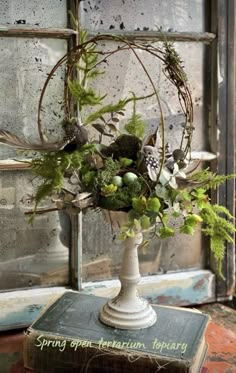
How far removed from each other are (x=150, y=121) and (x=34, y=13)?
0.38 meters

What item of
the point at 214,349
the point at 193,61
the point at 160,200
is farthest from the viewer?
the point at 193,61

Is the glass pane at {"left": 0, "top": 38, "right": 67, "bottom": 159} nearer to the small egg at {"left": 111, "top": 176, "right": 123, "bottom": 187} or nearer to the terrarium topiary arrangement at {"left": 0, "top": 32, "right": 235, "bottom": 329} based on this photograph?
the terrarium topiary arrangement at {"left": 0, "top": 32, "right": 235, "bottom": 329}

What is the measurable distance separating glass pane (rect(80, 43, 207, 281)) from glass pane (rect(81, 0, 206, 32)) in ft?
0.16

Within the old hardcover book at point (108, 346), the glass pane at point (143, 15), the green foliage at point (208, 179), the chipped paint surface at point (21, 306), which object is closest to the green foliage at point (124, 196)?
the green foliage at point (208, 179)

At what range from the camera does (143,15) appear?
1396 mm

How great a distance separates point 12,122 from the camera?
4.29 feet

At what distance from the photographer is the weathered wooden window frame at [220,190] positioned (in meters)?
1.39

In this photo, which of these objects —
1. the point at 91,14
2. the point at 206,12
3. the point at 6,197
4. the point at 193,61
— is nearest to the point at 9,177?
the point at 6,197

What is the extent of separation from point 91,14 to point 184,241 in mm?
620

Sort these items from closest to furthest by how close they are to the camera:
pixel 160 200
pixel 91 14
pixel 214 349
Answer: pixel 160 200
pixel 214 349
pixel 91 14

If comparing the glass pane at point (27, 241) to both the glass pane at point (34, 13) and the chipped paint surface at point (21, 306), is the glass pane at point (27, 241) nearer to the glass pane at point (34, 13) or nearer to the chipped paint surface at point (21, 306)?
the chipped paint surface at point (21, 306)

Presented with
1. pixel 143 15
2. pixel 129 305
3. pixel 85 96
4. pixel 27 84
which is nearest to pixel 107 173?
pixel 85 96

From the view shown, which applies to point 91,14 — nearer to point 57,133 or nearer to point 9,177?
point 57,133

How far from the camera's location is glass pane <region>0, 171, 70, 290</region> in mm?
1330
